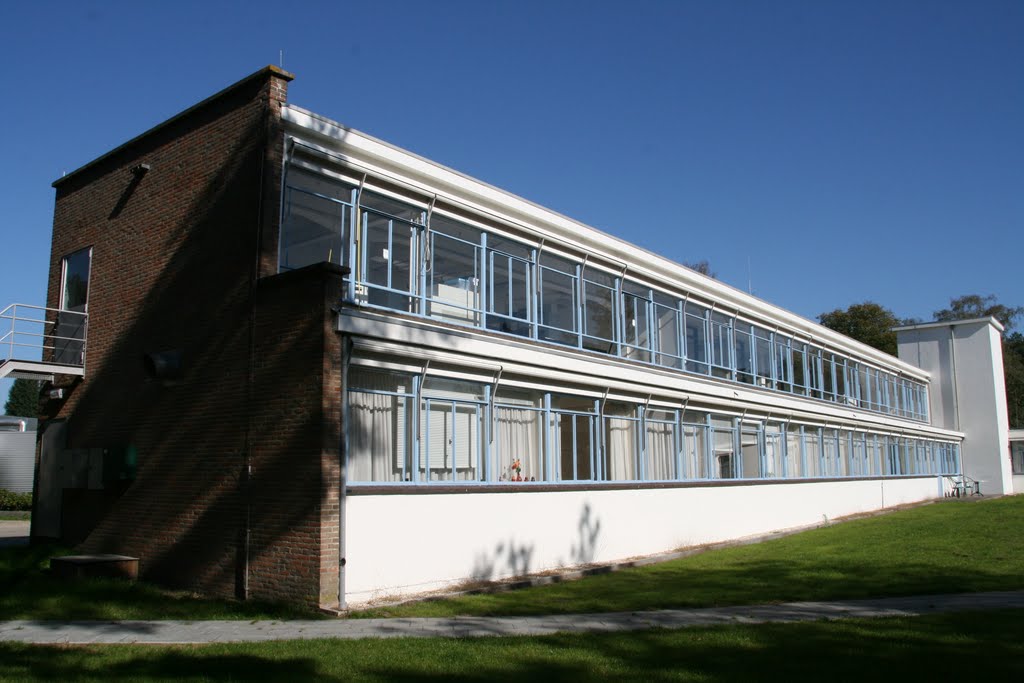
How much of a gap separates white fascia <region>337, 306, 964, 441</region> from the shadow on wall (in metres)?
2.81

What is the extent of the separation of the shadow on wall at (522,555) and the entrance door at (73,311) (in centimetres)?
877

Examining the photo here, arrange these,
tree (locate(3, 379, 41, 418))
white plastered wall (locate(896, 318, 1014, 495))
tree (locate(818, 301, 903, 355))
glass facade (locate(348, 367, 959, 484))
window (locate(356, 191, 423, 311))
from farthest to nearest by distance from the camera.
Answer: tree (locate(3, 379, 41, 418)), tree (locate(818, 301, 903, 355)), white plastered wall (locate(896, 318, 1014, 495)), window (locate(356, 191, 423, 311)), glass facade (locate(348, 367, 959, 484))

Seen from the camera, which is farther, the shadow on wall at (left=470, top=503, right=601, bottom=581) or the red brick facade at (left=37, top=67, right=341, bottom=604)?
the shadow on wall at (left=470, top=503, right=601, bottom=581)

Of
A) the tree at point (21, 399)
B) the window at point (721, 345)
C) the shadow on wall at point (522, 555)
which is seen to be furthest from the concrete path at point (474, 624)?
the tree at point (21, 399)

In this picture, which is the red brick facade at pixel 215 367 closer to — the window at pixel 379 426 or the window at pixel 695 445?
the window at pixel 379 426

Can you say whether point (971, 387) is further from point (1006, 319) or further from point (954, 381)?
point (1006, 319)

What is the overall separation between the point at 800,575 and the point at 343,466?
8.40 metres

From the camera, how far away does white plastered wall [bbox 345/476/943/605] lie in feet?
42.1

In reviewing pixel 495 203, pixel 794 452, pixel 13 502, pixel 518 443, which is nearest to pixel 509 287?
pixel 495 203

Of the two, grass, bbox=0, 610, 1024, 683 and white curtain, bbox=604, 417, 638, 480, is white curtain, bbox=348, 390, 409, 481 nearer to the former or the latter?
grass, bbox=0, 610, 1024, 683

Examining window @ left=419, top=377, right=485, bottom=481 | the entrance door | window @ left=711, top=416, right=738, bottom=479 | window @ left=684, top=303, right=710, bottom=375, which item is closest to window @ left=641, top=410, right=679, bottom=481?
window @ left=711, top=416, right=738, bottom=479

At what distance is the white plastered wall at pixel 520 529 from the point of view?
42.1 feet

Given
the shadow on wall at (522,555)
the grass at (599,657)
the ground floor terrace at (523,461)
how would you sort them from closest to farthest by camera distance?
the grass at (599,657), the ground floor terrace at (523,461), the shadow on wall at (522,555)

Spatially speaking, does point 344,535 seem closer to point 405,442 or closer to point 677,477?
point 405,442
